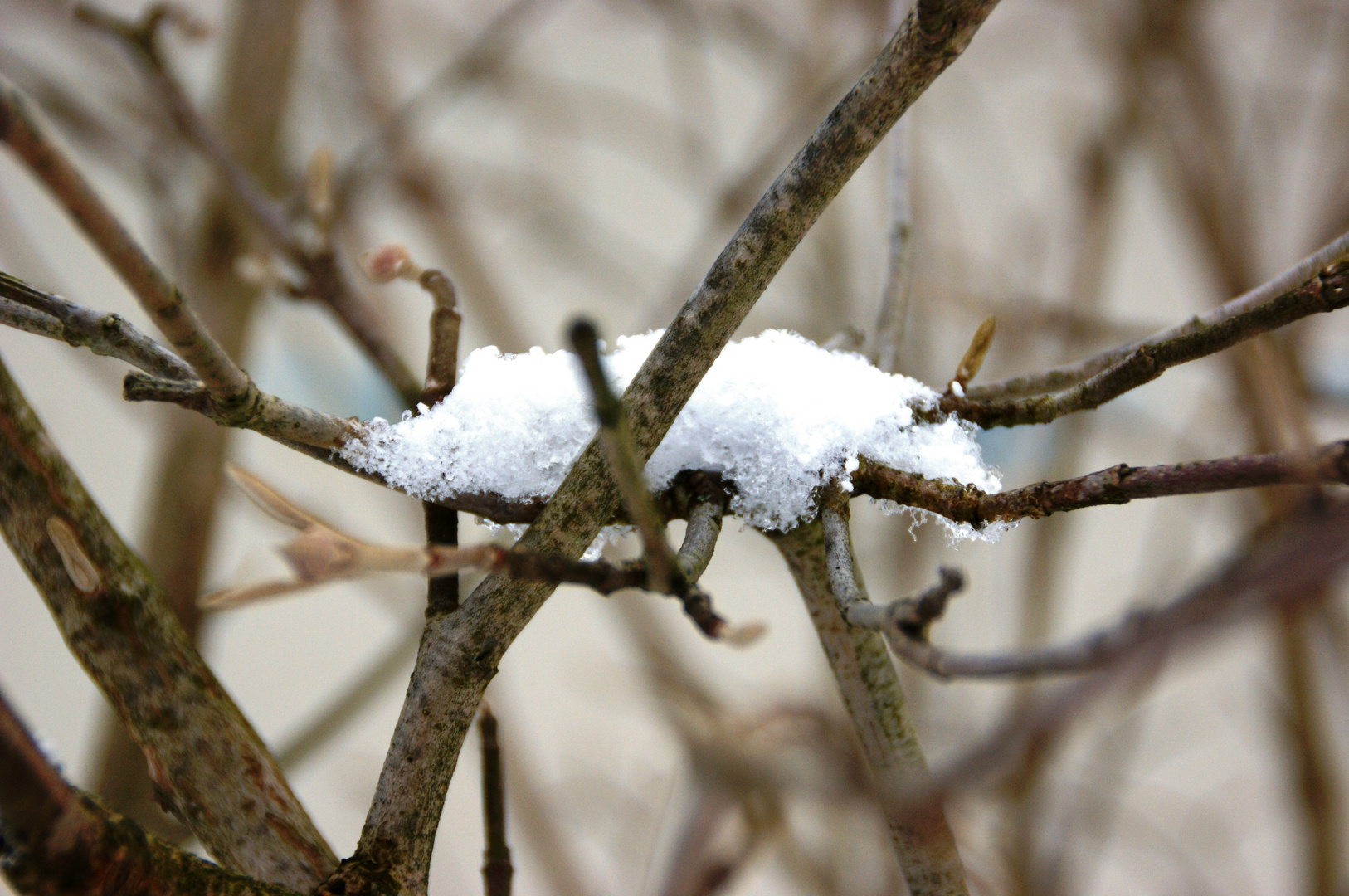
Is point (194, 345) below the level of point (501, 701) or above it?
below

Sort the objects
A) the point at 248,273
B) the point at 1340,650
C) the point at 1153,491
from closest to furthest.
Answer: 1. the point at 1153,491
2. the point at 248,273
3. the point at 1340,650

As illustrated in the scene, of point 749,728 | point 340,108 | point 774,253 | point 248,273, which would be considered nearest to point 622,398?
point 774,253

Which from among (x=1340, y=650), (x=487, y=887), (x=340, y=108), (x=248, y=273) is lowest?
(x=487, y=887)

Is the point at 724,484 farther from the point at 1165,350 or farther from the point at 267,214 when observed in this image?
the point at 267,214

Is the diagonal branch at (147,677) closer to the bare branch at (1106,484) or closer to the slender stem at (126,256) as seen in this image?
the slender stem at (126,256)

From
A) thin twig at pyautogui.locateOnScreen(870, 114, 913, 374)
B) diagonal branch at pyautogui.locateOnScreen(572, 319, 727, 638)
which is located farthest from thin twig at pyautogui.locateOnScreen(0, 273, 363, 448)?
thin twig at pyautogui.locateOnScreen(870, 114, 913, 374)

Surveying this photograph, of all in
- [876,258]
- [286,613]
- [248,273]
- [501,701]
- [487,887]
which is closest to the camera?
[487,887]

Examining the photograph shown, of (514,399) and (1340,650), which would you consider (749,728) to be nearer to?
(514,399)

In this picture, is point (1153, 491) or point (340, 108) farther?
point (340, 108)
